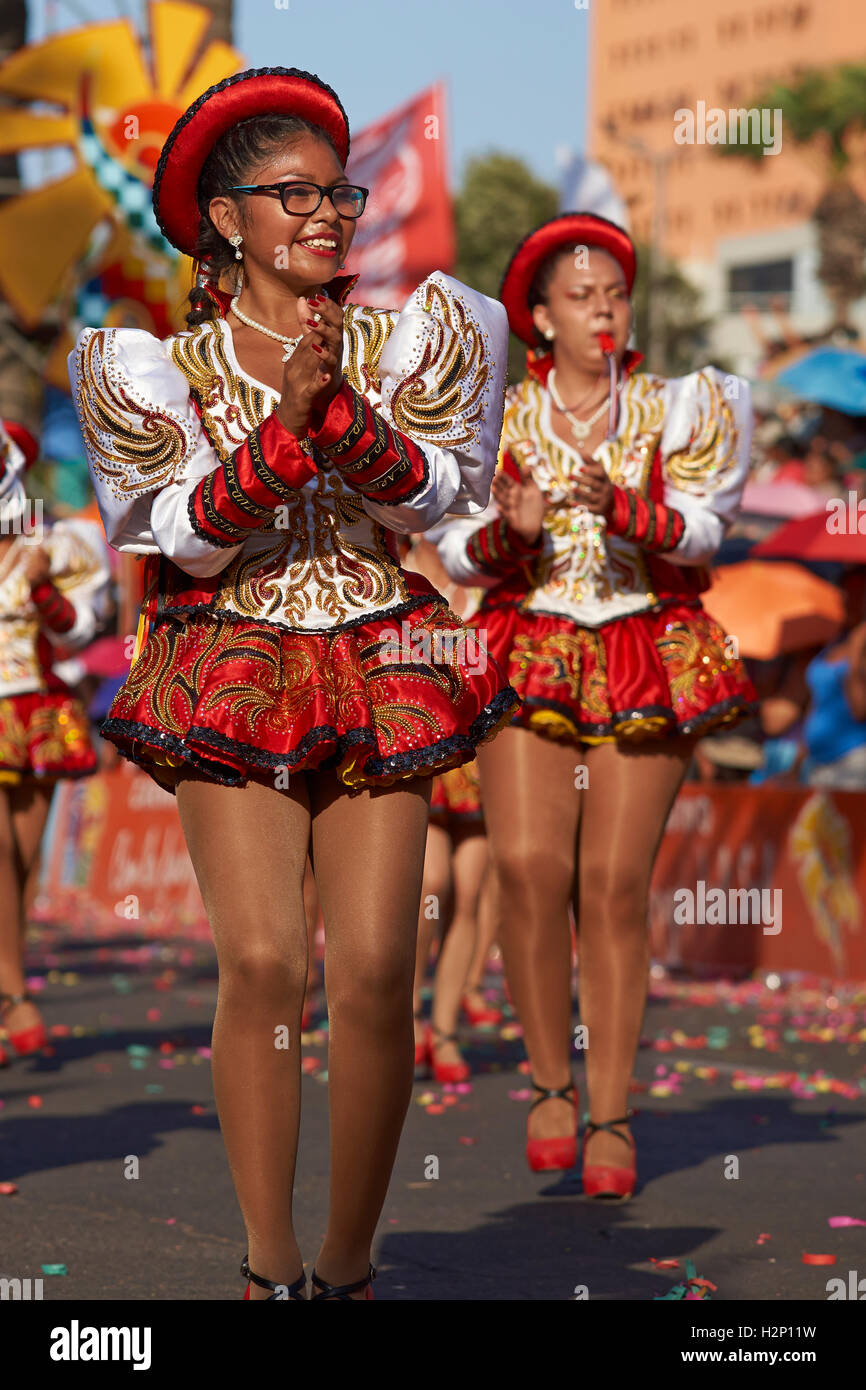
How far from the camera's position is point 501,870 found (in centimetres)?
554

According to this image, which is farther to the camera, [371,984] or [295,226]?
[295,226]

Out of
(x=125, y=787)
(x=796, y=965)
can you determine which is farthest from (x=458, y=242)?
(x=796, y=965)

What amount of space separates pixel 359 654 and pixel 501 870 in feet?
6.30

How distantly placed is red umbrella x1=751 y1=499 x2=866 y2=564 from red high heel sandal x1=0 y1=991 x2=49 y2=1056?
478 centimetres

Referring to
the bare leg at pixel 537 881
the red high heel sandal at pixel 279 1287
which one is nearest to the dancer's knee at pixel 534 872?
the bare leg at pixel 537 881

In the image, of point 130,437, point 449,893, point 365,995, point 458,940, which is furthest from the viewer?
point 449,893

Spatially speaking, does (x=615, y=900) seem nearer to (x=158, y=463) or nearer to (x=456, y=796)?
(x=158, y=463)

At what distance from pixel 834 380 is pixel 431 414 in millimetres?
8820

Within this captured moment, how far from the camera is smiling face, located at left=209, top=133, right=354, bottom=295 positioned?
12.3ft

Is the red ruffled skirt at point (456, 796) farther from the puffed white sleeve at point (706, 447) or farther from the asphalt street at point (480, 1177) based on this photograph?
the puffed white sleeve at point (706, 447)

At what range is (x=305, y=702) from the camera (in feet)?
11.9

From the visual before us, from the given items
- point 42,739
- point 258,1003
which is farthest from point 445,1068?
point 258,1003
